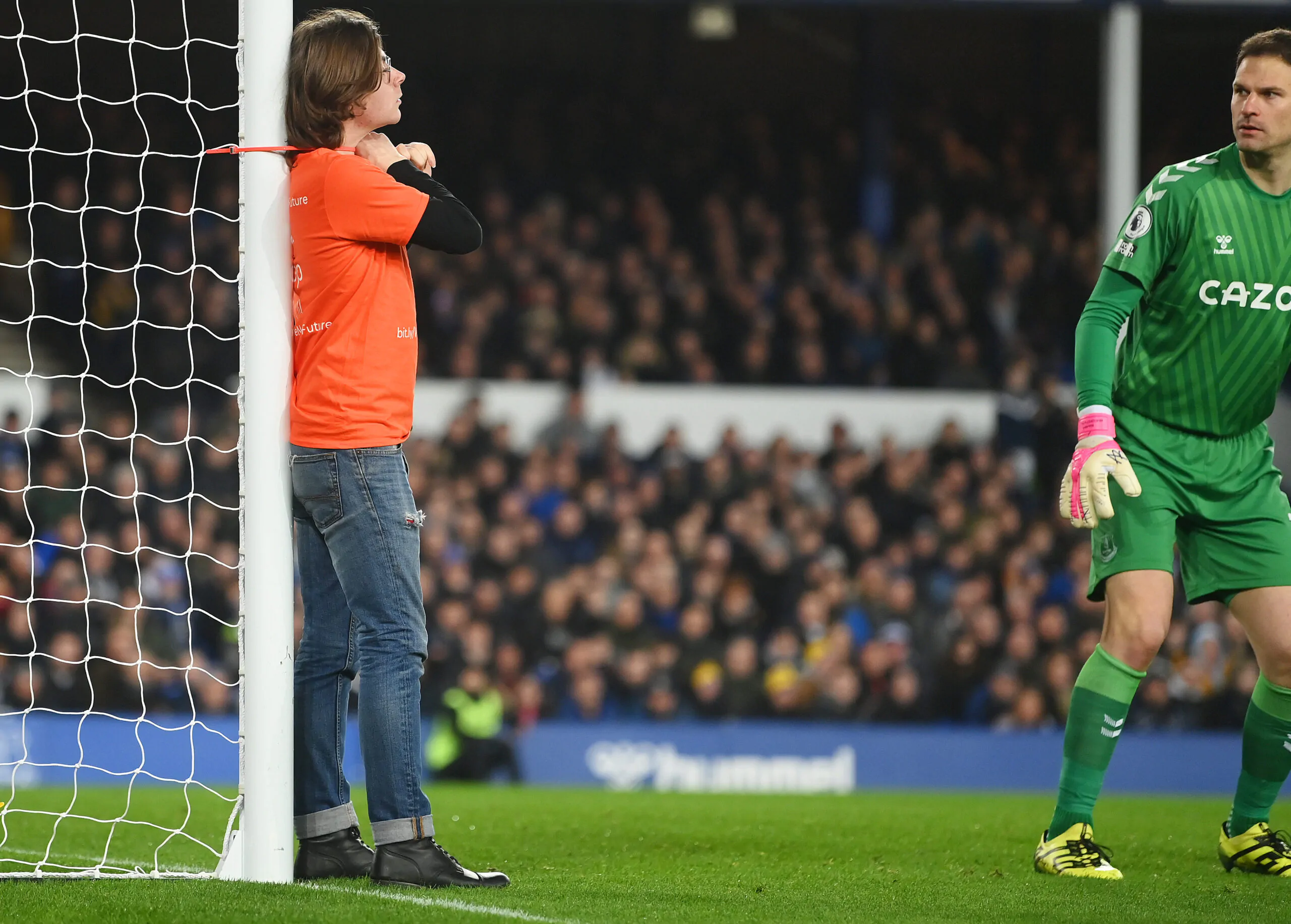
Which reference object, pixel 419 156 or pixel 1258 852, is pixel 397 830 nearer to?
pixel 419 156

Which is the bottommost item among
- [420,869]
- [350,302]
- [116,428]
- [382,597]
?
[420,869]

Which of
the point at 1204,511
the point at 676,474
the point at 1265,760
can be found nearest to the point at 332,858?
the point at 1204,511

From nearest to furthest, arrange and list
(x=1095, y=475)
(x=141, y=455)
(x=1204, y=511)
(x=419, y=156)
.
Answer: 1. (x=419, y=156)
2. (x=1095, y=475)
3. (x=1204, y=511)
4. (x=141, y=455)

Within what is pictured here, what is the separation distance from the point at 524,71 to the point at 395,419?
14.0 meters

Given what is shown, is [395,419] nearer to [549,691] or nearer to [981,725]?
[549,691]

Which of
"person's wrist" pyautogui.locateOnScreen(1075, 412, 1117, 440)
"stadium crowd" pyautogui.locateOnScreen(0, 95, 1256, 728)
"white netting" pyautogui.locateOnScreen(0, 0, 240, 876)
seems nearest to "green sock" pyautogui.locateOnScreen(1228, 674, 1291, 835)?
"person's wrist" pyautogui.locateOnScreen(1075, 412, 1117, 440)

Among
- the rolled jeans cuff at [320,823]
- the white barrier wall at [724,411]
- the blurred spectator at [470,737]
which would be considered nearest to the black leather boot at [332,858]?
the rolled jeans cuff at [320,823]

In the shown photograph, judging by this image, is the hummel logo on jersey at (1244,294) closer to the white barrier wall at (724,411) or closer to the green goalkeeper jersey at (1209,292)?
the green goalkeeper jersey at (1209,292)

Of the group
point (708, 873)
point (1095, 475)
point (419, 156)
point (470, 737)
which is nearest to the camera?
point (419, 156)

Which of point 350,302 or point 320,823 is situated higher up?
point 350,302

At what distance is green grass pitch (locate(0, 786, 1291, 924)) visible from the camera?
3547 mm

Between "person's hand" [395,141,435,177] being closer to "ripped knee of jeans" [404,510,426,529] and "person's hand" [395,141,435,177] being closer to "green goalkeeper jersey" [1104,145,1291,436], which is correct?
"ripped knee of jeans" [404,510,426,529]

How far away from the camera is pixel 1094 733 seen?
4418 millimetres

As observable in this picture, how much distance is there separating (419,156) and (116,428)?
9010mm
